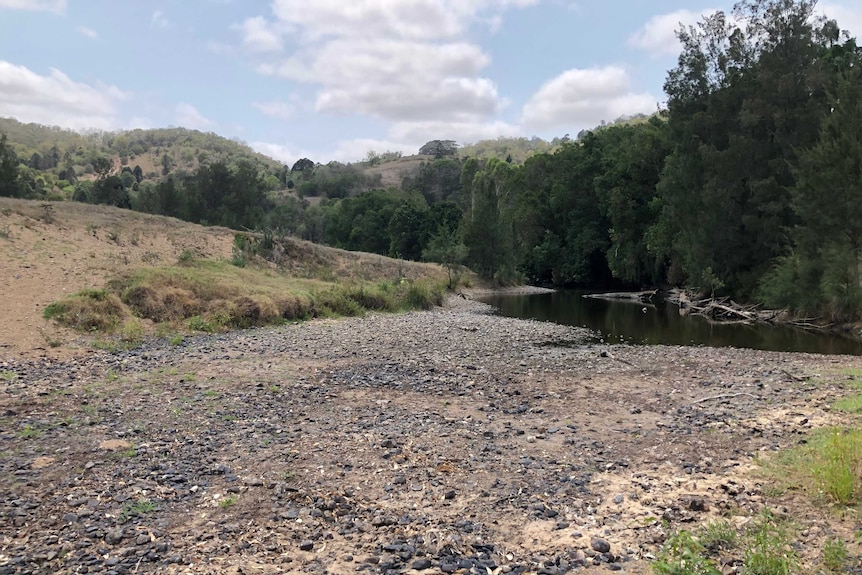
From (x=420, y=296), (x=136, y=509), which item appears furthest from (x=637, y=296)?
(x=136, y=509)

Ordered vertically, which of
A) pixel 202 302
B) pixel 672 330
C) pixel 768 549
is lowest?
pixel 672 330

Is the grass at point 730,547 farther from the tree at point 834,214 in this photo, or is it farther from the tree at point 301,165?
the tree at point 301,165

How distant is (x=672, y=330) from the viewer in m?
28.1

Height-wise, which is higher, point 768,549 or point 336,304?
point 768,549

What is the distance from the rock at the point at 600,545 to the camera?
17.7 ft

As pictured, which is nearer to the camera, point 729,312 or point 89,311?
point 89,311

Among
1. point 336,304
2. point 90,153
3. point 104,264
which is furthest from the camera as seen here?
point 90,153

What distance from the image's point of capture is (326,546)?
18.3 ft

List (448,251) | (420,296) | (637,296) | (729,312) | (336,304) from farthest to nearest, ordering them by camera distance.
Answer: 1. (448,251)
2. (637,296)
3. (420,296)
4. (729,312)
5. (336,304)

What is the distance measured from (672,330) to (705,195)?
1268 cm

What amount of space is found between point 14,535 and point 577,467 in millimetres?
6314

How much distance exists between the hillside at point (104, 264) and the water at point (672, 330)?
45.3 feet

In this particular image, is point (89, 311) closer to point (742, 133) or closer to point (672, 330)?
point (672, 330)

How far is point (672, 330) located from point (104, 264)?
85.0 feet
